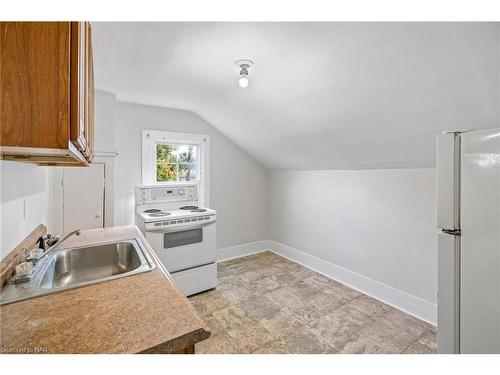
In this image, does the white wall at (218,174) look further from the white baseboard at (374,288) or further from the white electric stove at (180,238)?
the white baseboard at (374,288)

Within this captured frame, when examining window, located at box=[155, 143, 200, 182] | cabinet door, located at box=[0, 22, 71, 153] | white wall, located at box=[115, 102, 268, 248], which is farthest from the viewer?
A: window, located at box=[155, 143, 200, 182]

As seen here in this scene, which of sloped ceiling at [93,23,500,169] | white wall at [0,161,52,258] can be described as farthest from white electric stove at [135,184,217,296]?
sloped ceiling at [93,23,500,169]

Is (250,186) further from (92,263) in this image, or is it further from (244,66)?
(92,263)

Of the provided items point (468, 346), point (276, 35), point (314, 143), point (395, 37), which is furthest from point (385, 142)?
point (468, 346)

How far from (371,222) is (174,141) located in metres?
2.65

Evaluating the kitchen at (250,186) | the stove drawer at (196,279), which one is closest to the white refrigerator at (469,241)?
the kitchen at (250,186)

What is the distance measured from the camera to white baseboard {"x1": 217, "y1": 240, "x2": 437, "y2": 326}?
2.29 metres

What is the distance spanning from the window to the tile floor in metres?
1.49

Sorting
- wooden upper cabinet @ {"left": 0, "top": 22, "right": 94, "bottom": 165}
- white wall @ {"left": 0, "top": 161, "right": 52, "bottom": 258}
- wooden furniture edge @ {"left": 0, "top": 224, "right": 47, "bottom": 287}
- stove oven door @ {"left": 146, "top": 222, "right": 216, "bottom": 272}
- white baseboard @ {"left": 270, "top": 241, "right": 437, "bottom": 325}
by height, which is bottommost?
white baseboard @ {"left": 270, "top": 241, "right": 437, "bottom": 325}

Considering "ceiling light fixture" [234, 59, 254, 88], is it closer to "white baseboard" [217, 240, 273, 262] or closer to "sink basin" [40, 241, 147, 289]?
"sink basin" [40, 241, 147, 289]

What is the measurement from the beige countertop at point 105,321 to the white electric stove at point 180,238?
144 cm

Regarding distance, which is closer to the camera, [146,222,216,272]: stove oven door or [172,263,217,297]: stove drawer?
[146,222,216,272]: stove oven door

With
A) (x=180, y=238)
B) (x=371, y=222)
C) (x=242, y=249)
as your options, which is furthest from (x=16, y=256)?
(x=242, y=249)

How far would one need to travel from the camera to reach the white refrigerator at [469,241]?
1.04 m
